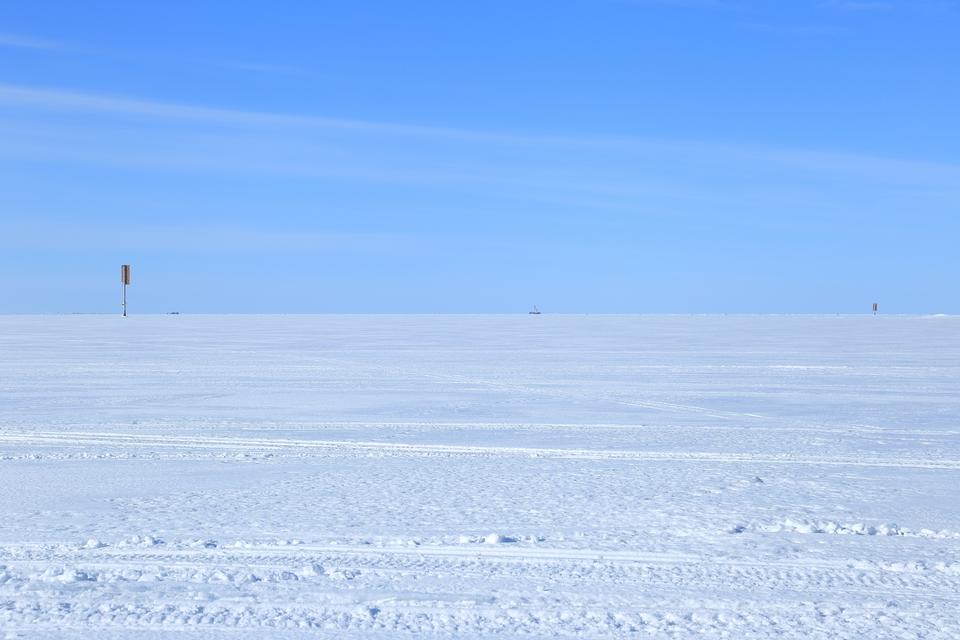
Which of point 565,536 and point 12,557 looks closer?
point 12,557

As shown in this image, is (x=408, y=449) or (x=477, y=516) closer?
(x=477, y=516)

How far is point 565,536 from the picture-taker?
537 cm

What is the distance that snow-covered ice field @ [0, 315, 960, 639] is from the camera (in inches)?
164

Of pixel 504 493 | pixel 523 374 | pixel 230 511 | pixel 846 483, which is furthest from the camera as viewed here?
pixel 523 374

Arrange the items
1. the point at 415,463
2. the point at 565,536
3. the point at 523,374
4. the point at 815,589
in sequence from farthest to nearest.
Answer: the point at 523,374, the point at 415,463, the point at 565,536, the point at 815,589

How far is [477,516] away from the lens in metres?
5.84

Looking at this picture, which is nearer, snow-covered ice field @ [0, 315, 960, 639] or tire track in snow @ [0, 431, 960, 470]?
snow-covered ice field @ [0, 315, 960, 639]

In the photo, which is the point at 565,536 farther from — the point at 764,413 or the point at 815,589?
the point at 764,413

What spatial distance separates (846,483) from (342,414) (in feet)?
19.5

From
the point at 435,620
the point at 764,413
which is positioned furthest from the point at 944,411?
the point at 435,620

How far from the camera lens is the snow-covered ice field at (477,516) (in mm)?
4168

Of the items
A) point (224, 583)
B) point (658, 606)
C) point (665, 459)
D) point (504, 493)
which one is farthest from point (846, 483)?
point (224, 583)

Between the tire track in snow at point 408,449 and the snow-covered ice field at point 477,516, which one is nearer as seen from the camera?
the snow-covered ice field at point 477,516

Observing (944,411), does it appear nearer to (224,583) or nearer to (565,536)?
(565,536)
